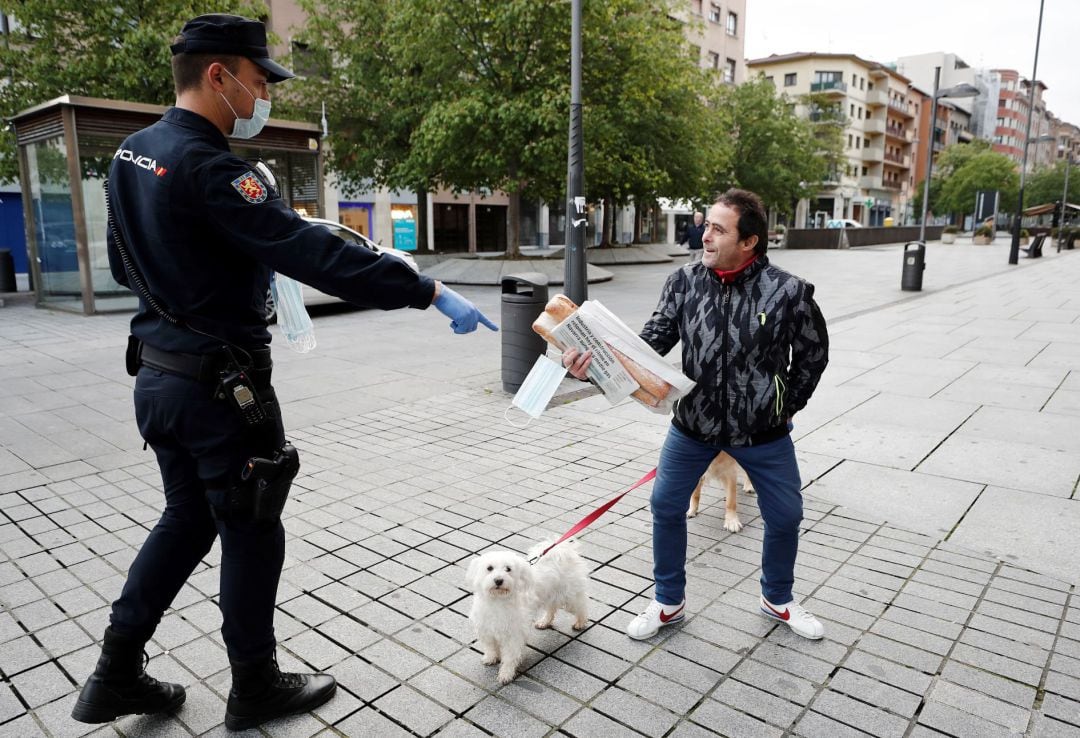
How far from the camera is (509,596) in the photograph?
2.93 m

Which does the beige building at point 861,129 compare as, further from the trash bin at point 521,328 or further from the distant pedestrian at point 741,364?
the distant pedestrian at point 741,364

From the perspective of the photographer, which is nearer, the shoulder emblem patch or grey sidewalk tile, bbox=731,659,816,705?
the shoulder emblem patch

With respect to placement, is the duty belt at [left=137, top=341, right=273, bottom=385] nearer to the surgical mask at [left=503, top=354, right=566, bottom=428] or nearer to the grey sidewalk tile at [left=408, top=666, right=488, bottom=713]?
the surgical mask at [left=503, top=354, right=566, bottom=428]

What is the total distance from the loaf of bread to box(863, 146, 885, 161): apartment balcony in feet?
290

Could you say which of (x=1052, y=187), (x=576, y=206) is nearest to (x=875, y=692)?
(x=576, y=206)

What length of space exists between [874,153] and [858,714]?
8847 centimetres

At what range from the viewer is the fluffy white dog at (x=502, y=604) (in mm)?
2906

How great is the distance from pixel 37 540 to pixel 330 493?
5.17ft

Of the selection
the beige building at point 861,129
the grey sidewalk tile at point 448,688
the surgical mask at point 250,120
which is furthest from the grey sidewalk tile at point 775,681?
the beige building at point 861,129

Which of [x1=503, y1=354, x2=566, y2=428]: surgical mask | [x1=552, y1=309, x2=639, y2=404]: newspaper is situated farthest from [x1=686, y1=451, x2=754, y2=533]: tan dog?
[x1=503, y1=354, x2=566, y2=428]: surgical mask

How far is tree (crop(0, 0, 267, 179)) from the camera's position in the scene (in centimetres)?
1559

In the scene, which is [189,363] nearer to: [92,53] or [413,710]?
[413,710]

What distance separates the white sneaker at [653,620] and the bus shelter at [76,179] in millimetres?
12126

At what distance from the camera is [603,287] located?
20125 millimetres
